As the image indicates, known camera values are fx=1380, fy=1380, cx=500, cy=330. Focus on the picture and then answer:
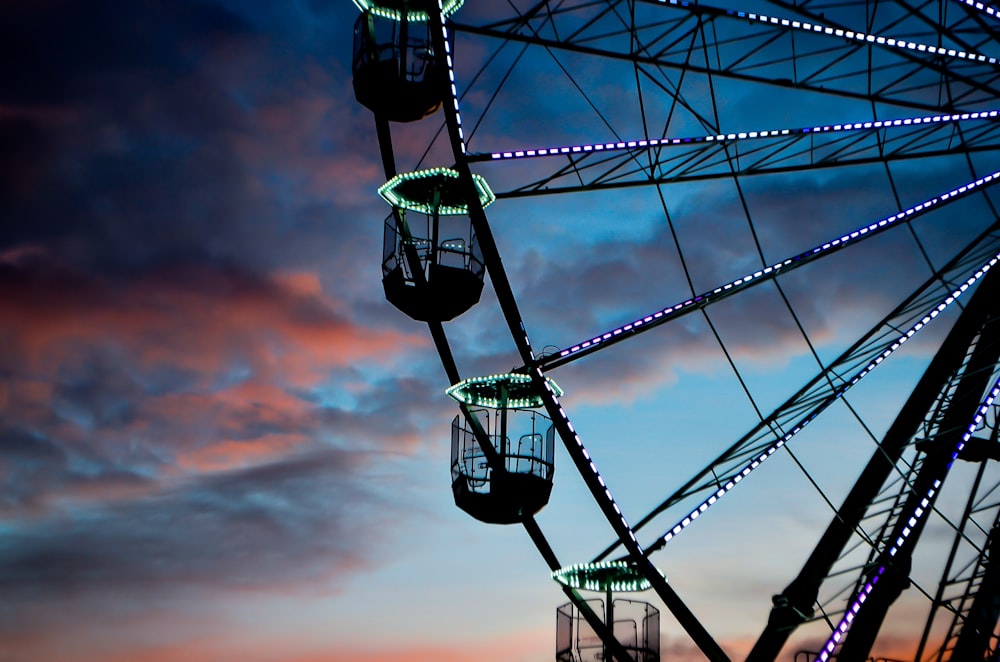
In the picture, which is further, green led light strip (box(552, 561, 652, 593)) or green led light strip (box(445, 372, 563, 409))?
green led light strip (box(445, 372, 563, 409))

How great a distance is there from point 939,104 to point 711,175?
4379 millimetres

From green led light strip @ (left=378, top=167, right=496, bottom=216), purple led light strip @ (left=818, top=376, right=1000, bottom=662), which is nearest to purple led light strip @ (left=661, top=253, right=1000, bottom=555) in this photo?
purple led light strip @ (left=818, top=376, right=1000, bottom=662)

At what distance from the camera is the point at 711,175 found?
2153 centimetres

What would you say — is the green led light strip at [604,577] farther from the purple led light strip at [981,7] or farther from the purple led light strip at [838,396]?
the purple led light strip at [981,7]

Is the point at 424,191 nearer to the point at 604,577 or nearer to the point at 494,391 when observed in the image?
the point at 494,391

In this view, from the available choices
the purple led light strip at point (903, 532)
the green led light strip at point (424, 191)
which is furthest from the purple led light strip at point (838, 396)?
the green led light strip at point (424, 191)

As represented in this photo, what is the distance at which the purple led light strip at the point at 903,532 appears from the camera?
60.2ft

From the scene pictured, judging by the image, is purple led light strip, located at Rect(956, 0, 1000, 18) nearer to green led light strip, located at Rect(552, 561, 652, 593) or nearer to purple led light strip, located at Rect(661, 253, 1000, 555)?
purple led light strip, located at Rect(661, 253, 1000, 555)

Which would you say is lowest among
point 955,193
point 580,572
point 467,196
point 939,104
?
point 580,572

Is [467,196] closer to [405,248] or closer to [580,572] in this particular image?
[405,248]

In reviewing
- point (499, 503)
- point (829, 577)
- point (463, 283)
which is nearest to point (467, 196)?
point (463, 283)

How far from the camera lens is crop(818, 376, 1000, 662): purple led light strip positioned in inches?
722

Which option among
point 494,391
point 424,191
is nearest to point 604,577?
point 494,391

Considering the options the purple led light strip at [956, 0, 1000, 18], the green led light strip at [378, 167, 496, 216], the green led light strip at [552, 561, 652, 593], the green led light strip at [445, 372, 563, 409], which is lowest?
the green led light strip at [552, 561, 652, 593]
